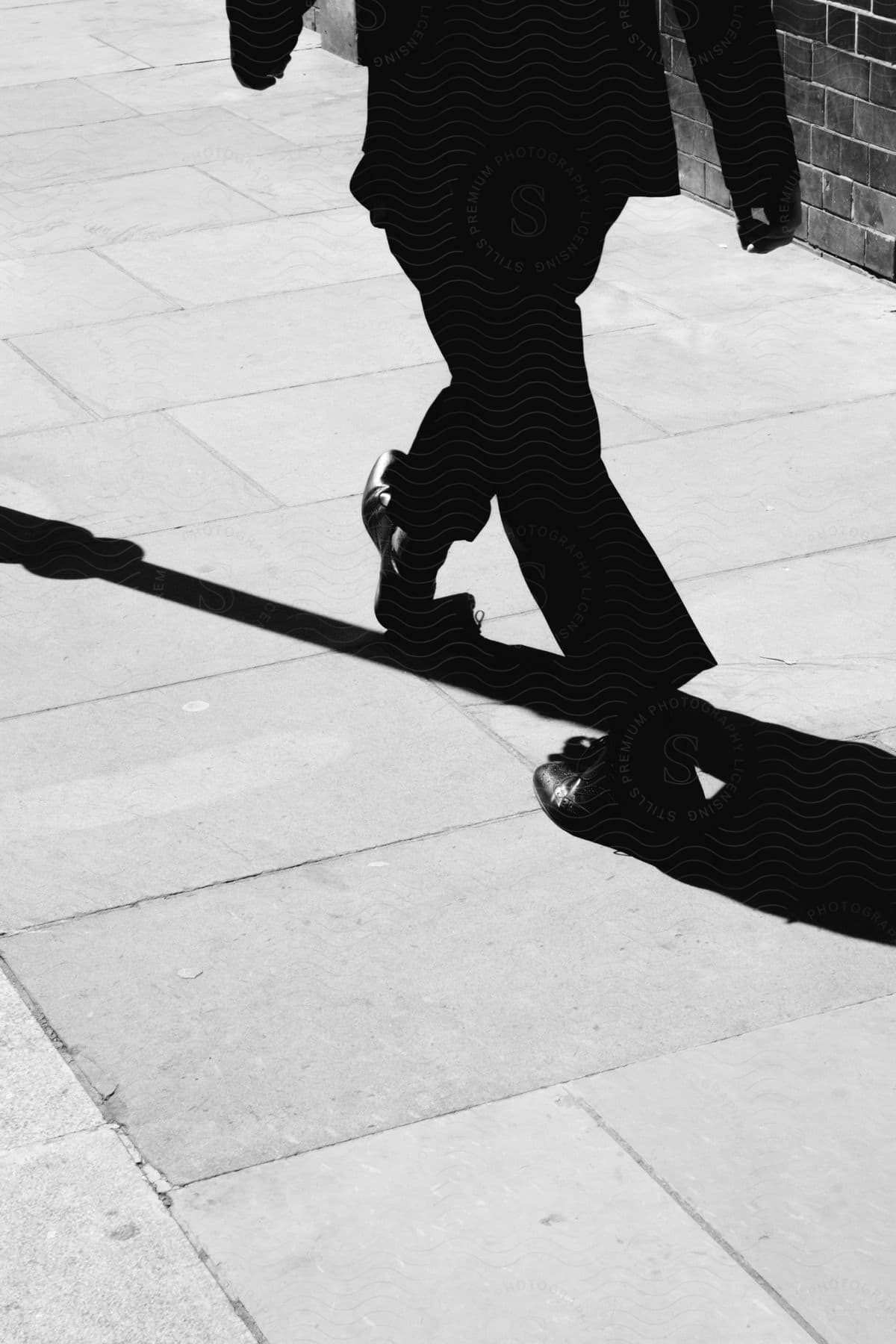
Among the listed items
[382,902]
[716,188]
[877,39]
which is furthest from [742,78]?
[716,188]

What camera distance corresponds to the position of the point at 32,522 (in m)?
6.03

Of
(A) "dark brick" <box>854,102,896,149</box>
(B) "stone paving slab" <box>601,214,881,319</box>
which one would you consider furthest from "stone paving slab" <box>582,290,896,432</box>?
(A) "dark brick" <box>854,102,896,149</box>

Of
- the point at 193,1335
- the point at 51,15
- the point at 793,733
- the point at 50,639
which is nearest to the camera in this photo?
the point at 193,1335

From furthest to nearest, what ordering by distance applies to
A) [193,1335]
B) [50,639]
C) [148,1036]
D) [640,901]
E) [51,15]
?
1. [51,15]
2. [50,639]
3. [640,901]
4. [148,1036]
5. [193,1335]

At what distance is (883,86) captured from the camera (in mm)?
7742

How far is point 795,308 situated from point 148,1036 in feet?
16.2

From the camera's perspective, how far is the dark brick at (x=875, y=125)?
7.73m

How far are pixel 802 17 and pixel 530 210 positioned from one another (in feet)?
14.5

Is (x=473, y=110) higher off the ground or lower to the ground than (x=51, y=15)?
higher

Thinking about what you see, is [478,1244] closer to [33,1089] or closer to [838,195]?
[33,1089]

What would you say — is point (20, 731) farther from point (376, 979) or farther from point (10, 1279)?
point (10, 1279)

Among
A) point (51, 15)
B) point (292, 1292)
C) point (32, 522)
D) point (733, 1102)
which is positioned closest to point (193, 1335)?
point (292, 1292)

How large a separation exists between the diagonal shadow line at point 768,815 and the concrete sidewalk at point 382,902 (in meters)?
0.05

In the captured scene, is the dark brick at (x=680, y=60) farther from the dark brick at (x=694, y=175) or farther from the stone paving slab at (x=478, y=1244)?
the stone paving slab at (x=478, y=1244)
